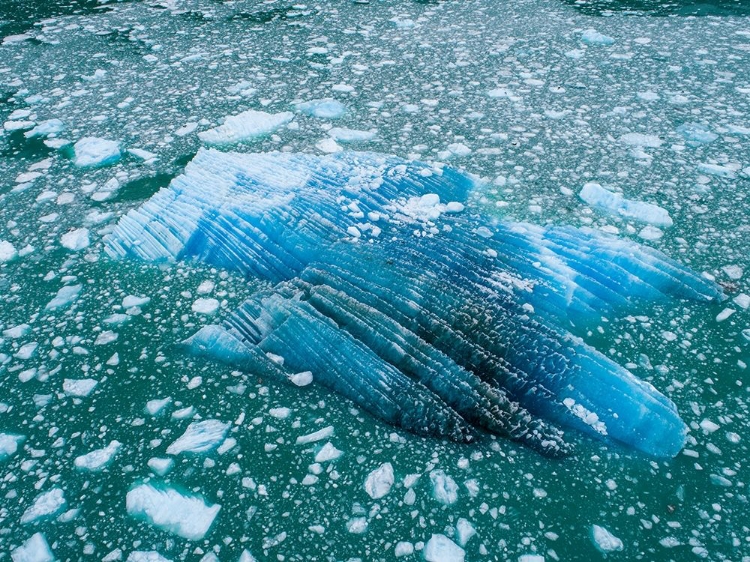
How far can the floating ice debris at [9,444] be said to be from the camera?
1827mm

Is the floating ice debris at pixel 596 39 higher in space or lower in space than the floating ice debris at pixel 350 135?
higher

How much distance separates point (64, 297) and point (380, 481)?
5.44 feet

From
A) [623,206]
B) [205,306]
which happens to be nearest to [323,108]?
[205,306]

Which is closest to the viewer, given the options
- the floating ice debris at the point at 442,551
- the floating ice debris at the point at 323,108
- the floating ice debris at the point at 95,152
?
the floating ice debris at the point at 442,551

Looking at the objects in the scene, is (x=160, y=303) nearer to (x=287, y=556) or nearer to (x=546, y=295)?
(x=287, y=556)

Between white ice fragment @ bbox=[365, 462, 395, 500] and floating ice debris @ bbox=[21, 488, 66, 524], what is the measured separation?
95 centimetres

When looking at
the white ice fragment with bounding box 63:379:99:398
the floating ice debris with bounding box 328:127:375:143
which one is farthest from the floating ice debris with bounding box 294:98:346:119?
the white ice fragment with bounding box 63:379:99:398

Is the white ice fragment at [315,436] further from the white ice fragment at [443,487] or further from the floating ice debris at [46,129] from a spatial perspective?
the floating ice debris at [46,129]

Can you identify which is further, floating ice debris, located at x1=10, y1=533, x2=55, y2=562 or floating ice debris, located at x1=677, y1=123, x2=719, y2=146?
floating ice debris, located at x1=677, y1=123, x2=719, y2=146

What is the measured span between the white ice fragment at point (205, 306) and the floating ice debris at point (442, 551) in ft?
4.29

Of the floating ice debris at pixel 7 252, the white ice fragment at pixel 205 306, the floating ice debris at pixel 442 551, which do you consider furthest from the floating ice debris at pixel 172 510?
the floating ice debris at pixel 7 252

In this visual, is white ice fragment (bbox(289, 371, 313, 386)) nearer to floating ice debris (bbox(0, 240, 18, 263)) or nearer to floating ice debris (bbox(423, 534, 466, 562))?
floating ice debris (bbox(423, 534, 466, 562))

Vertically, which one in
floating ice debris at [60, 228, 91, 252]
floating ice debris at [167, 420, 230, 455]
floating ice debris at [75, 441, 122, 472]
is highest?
floating ice debris at [60, 228, 91, 252]

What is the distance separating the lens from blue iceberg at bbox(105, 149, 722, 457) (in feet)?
6.29
